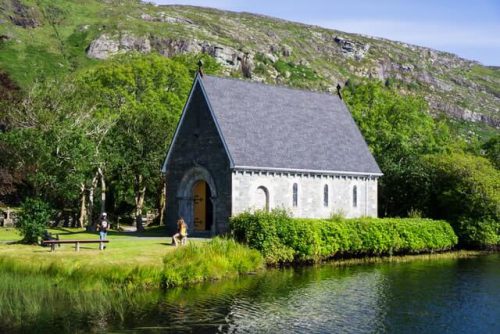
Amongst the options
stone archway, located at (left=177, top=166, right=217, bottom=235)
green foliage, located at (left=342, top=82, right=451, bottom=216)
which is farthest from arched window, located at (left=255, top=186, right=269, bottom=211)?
green foliage, located at (left=342, top=82, right=451, bottom=216)

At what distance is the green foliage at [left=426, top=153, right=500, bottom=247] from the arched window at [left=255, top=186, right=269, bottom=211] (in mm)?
17459

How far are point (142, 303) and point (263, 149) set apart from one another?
20.7 m

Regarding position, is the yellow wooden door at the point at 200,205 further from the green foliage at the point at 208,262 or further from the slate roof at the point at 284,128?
the green foliage at the point at 208,262

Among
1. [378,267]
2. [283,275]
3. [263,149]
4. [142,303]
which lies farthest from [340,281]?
[263,149]

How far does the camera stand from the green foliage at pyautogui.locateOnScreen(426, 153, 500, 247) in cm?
5003

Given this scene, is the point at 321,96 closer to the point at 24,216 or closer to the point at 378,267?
the point at 378,267

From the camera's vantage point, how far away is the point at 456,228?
2020 inches

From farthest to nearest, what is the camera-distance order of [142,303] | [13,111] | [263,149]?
[13,111] < [263,149] < [142,303]

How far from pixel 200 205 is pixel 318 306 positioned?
21892 mm

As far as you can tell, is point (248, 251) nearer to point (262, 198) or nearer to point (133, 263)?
point (133, 263)

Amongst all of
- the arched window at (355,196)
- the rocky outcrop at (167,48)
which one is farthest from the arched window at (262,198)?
the rocky outcrop at (167,48)

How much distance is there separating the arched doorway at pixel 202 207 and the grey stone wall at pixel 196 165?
394 millimetres

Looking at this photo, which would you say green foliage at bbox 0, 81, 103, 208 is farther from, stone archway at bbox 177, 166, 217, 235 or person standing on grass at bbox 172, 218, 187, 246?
person standing on grass at bbox 172, 218, 187, 246

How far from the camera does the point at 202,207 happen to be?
46.2 meters
